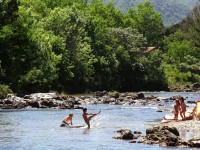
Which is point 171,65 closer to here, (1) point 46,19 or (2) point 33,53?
(1) point 46,19

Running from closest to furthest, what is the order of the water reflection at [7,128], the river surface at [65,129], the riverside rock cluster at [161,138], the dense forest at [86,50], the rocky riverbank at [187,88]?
the riverside rock cluster at [161,138] → the river surface at [65,129] → the water reflection at [7,128] → the dense forest at [86,50] → the rocky riverbank at [187,88]

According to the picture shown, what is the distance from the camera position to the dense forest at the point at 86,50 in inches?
3233

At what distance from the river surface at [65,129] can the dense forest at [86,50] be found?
19206 millimetres

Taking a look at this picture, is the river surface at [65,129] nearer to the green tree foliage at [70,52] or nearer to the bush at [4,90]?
the bush at [4,90]

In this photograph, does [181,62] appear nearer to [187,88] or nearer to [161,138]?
[187,88]

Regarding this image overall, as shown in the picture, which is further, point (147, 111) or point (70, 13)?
point (70, 13)

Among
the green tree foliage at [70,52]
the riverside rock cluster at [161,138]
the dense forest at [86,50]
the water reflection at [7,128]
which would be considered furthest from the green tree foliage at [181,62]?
the riverside rock cluster at [161,138]

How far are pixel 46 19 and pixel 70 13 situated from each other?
7522mm

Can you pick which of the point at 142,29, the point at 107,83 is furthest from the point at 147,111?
the point at 142,29

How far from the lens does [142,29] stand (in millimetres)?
163375

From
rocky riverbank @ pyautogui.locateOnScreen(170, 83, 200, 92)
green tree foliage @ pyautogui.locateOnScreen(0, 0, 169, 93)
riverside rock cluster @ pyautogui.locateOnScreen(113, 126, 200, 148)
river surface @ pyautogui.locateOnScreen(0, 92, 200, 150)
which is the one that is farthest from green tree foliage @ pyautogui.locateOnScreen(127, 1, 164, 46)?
riverside rock cluster @ pyautogui.locateOnScreen(113, 126, 200, 148)

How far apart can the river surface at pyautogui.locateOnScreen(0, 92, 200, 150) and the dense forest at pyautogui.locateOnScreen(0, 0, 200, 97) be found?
63.0 ft

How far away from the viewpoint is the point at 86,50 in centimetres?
10825

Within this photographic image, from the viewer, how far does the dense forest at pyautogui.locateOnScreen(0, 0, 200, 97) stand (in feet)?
269
